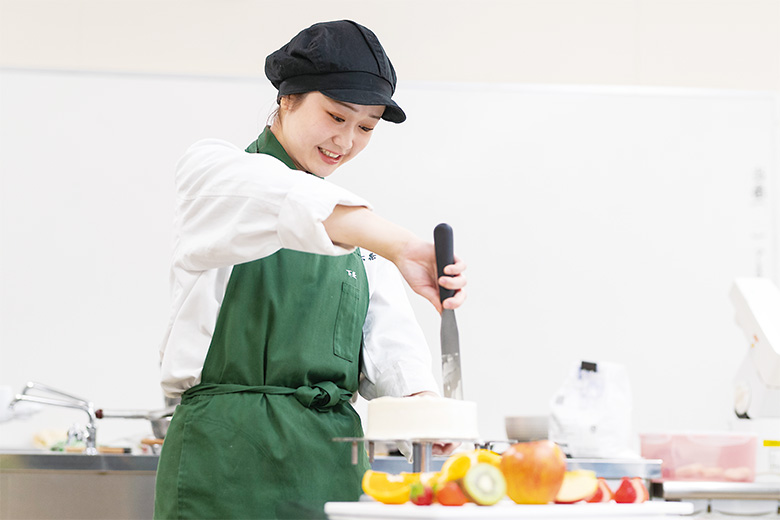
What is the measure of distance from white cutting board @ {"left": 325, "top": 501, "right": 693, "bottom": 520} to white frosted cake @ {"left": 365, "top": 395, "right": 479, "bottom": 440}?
172 millimetres

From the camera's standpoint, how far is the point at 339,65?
1.20 m

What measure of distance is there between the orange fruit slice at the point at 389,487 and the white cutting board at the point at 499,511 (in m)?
0.01

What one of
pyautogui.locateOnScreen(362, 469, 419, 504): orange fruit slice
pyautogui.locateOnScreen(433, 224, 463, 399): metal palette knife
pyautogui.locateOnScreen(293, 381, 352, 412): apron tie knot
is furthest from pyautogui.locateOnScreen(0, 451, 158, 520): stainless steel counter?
pyautogui.locateOnScreen(362, 469, 419, 504): orange fruit slice

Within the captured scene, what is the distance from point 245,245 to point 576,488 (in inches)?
17.4

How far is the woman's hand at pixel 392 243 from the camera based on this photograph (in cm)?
93

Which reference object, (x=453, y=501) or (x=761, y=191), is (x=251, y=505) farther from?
(x=761, y=191)

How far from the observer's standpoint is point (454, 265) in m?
0.92

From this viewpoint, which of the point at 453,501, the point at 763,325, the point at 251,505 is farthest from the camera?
the point at 763,325

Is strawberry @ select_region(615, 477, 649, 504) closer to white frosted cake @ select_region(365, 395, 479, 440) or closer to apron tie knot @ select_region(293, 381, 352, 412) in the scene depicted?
white frosted cake @ select_region(365, 395, 479, 440)

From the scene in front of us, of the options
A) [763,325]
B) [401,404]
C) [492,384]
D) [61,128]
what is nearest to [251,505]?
[401,404]

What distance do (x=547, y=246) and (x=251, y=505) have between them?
8.01 ft

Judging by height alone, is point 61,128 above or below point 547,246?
above

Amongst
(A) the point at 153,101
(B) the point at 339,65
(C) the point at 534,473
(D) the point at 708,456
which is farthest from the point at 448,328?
(A) the point at 153,101

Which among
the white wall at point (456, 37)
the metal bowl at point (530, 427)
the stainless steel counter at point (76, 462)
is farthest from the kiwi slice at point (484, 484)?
the white wall at point (456, 37)
